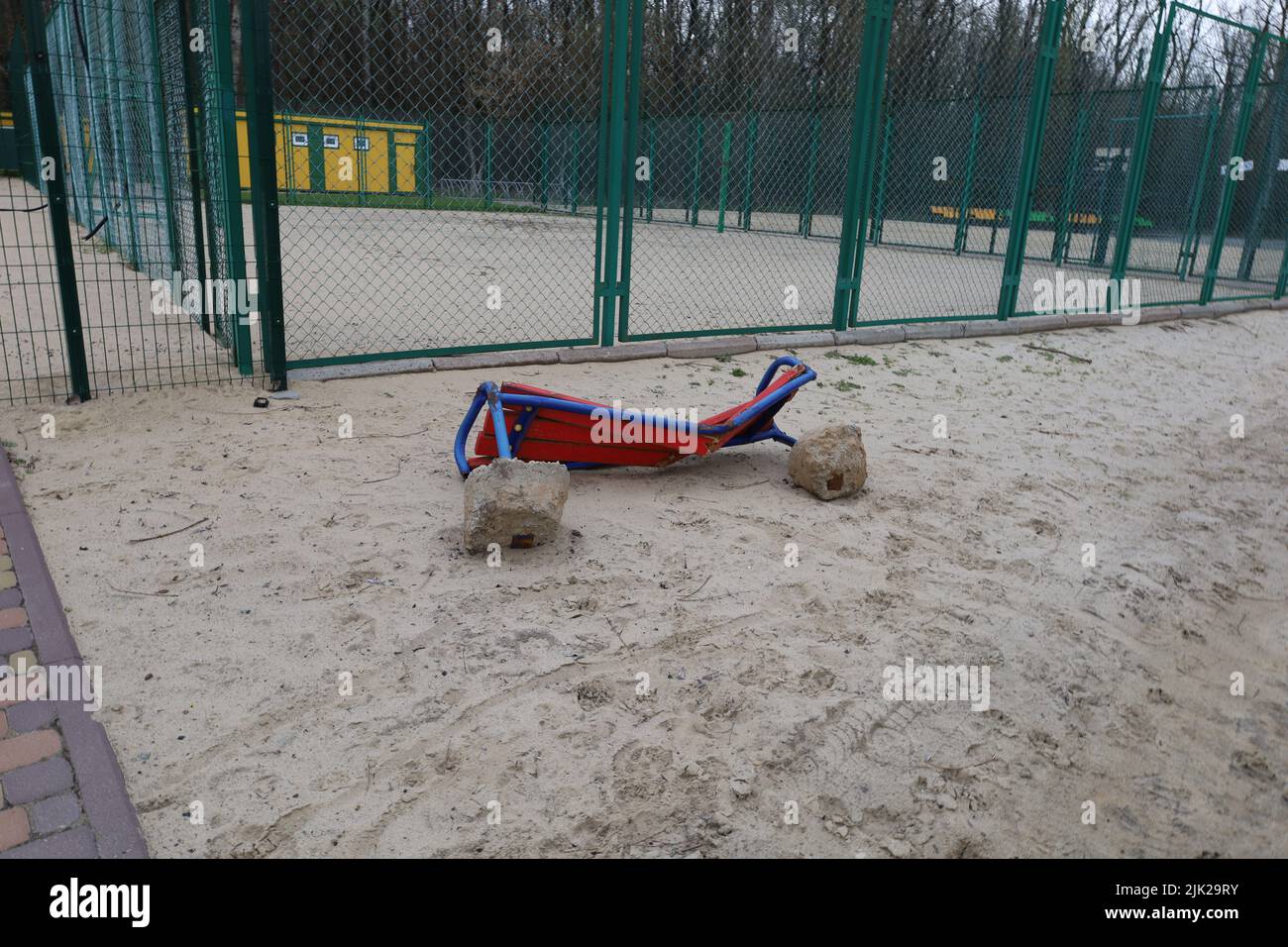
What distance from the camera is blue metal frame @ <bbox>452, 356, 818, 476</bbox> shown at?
151 inches

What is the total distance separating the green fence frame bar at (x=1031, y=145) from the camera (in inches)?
329

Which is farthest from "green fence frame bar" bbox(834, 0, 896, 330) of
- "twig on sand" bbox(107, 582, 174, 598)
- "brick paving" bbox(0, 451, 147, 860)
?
"brick paving" bbox(0, 451, 147, 860)

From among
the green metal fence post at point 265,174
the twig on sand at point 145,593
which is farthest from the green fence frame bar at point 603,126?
the twig on sand at point 145,593

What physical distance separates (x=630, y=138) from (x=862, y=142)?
2.19m

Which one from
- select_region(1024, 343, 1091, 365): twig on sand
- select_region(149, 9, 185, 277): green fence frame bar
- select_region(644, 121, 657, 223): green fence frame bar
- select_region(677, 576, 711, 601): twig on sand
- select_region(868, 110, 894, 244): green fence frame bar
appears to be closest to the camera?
select_region(677, 576, 711, 601): twig on sand

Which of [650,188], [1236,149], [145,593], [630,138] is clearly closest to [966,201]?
[1236,149]

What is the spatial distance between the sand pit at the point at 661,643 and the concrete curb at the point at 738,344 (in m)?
0.69

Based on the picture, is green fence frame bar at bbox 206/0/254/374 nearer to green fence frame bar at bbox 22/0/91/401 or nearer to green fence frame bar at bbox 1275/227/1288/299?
green fence frame bar at bbox 22/0/91/401

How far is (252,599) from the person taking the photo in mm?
3074

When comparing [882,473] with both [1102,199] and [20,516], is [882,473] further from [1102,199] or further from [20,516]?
[1102,199]

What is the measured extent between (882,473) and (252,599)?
3.01 m

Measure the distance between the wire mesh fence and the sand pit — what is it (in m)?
1.61

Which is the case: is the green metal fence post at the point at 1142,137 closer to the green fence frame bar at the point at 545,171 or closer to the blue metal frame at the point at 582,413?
the blue metal frame at the point at 582,413

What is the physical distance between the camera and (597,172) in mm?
6312
